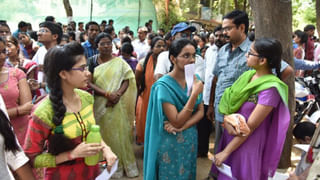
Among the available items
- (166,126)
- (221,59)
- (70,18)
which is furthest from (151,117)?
(70,18)

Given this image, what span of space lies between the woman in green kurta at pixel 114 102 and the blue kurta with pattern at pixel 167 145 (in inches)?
42.5

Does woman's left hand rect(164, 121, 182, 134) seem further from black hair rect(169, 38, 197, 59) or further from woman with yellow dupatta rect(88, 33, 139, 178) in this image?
woman with yellow dupatta rect(88, 33, 139, 178)

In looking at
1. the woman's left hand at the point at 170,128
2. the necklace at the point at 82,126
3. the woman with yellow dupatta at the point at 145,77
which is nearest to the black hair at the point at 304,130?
the woman's left hand at the point at 170,128

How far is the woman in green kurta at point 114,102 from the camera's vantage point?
336 cm

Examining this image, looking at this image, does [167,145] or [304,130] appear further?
[304,130]

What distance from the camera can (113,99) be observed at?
3.35m

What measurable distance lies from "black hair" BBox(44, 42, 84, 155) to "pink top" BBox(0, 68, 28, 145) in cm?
85

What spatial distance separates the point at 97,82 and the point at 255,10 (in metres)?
2.03

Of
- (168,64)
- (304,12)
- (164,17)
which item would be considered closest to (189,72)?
(168,64)

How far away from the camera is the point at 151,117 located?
8.02 feet

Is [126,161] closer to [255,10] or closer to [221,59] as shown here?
[221,59]

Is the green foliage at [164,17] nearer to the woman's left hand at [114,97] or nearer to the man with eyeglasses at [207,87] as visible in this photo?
the man with eyeglasses at [207,87]

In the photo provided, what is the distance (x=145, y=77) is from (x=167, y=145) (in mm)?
1823

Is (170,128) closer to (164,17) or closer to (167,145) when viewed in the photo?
(167,145)
